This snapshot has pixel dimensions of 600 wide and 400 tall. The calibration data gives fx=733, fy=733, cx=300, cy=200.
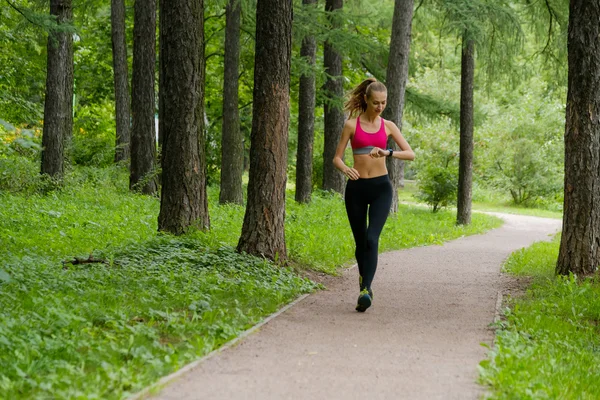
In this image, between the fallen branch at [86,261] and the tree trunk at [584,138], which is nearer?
the fallen branch at [86,261]

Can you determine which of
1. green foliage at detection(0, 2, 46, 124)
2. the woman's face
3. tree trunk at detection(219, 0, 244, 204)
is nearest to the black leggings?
the woman's face

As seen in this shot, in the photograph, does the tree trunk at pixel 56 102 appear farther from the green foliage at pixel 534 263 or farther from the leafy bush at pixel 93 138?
the green foliage at pixel 534 263

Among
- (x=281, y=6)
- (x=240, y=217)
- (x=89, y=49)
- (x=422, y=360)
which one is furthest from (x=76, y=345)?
(x=89, y=49)

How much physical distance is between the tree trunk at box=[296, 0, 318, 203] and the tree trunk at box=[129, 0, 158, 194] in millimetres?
4251

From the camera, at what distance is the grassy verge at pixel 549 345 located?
4.98 metres

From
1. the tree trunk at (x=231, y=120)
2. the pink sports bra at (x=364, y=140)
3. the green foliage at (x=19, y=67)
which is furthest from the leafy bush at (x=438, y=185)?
the pink sports bra at (x=364, y=140)

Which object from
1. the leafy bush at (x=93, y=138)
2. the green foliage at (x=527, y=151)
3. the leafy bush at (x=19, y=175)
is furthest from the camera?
the green foliage at (x=527, y=151)

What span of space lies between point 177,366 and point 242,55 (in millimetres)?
20536

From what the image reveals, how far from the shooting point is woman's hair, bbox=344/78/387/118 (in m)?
7.51

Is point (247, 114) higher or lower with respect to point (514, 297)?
higher

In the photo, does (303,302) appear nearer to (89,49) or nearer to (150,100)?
(150,100)

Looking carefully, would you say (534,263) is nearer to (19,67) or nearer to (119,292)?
(119,292)

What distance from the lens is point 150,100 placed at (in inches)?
736

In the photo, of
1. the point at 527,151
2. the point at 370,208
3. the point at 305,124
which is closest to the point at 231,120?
the point at 305,124
